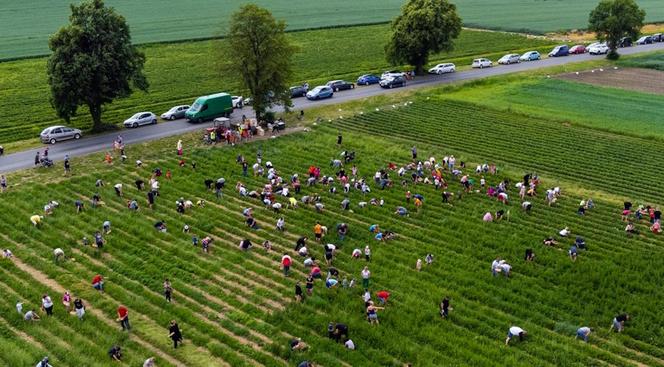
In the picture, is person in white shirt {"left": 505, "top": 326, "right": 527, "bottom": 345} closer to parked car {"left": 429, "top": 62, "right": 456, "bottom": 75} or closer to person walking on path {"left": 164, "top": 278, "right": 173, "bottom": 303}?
person walking on path {"left": 164, "top": 278, "right": 173, "bottom": 303}

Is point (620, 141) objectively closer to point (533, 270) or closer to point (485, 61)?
point (533, 270)

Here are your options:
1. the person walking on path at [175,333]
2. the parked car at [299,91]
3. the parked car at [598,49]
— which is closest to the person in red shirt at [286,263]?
the person walking on path at [175,333]

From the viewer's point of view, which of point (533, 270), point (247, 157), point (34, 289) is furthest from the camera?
point (247, 157)

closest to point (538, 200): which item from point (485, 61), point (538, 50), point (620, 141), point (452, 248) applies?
point (452, 248)

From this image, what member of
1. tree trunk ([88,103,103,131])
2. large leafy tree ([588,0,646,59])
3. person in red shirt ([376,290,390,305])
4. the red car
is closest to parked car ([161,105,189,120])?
tree trunk ([88,103,103,131])

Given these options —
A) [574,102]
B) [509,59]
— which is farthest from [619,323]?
[509,59]

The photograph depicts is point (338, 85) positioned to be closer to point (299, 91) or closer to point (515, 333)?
point (299, 91)
